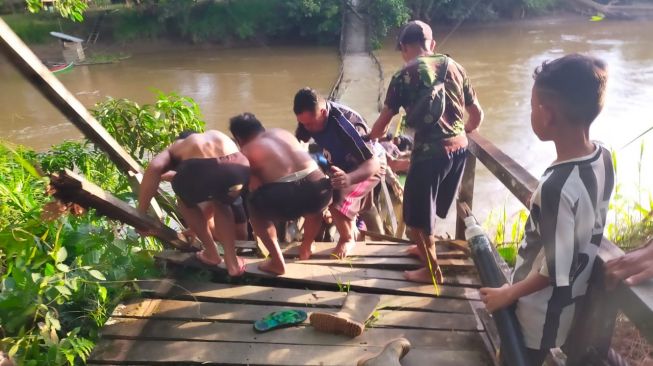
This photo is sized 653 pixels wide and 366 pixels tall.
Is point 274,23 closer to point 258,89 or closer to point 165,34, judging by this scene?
point 165,34

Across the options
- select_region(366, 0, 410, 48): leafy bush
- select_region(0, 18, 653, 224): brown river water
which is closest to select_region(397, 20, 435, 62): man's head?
select_region(0, 18, 653, 224): brown river water

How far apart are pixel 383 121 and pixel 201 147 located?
39.4 inches

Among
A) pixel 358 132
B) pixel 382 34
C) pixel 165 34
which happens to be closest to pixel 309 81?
pixel 382 34

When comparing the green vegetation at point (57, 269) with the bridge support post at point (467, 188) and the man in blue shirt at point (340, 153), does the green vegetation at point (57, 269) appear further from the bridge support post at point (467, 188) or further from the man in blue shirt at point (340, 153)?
the bridge support post at point (467, 188)

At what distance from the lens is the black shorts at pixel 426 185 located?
2564 millimetres

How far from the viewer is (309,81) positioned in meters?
14.9

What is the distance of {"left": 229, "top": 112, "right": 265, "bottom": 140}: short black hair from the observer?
275 centimetres

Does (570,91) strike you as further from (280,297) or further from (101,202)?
(101,202)

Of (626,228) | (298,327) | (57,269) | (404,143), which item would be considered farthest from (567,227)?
(404,143)

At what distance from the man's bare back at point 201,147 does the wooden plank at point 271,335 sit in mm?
867

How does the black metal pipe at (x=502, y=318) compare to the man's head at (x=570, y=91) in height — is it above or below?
below

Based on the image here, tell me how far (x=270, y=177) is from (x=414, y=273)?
37.9 inches

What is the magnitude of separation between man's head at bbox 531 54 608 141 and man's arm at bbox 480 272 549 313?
43cm

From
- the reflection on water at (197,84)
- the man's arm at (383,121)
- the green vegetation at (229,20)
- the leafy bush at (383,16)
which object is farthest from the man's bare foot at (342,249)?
the green vegetation at (229,20)
